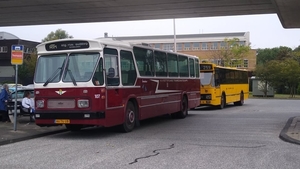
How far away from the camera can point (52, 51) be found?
1346cm

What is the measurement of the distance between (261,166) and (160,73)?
9.30 metres

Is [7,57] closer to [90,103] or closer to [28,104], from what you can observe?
[28,104]

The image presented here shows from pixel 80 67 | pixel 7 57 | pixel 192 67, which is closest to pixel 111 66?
pixel 80 67

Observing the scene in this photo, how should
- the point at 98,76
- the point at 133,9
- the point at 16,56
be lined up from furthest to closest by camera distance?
the point at 133,9
the point at 16,56
the point at 98,76

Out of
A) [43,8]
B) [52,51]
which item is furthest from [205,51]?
[52,51]

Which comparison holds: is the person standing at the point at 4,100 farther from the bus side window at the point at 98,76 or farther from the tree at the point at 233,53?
the tree at the point at 233,53

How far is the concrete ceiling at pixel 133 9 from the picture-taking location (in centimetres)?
1853

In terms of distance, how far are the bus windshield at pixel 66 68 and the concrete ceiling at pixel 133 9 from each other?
602 cm

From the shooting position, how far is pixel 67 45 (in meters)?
13.3

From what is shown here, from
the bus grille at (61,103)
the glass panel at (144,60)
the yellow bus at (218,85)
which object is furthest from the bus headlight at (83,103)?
the yellow bus at (218,85)

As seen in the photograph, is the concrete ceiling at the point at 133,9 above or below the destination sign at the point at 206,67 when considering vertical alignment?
above

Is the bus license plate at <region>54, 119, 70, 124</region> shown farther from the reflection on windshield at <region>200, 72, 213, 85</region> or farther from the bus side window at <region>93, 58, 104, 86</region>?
the reflection on windshield at <region>200, 72, 213, 85</region>

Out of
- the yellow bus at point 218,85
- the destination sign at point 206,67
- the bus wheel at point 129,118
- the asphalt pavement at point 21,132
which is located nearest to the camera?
the asphalt pavement at point 21,132

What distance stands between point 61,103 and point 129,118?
262 cm
